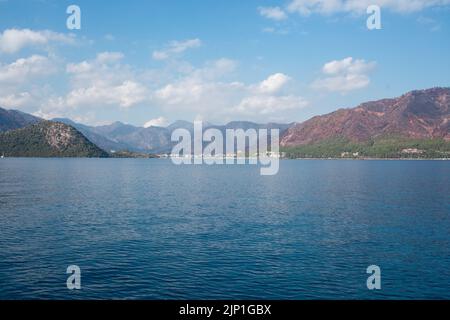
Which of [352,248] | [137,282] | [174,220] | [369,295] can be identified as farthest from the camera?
[174,220]

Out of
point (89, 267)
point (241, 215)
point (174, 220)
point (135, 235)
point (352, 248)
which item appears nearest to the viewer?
point (89, 267)

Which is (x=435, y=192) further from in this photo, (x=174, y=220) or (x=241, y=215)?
(x=174, y=220)

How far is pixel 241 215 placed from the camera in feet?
298

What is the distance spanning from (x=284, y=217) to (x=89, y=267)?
158ft

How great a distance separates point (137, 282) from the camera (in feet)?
149

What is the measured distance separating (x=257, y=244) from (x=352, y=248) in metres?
Answer: 14.6

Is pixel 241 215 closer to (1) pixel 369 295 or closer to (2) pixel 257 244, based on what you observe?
(2) pixel 257 244

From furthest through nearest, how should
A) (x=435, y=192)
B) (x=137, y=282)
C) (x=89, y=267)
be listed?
(x=435, y=192), (x=89, y=267), (x=137, y=282)

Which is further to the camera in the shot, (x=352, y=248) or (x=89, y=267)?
(x=352, y=248)
